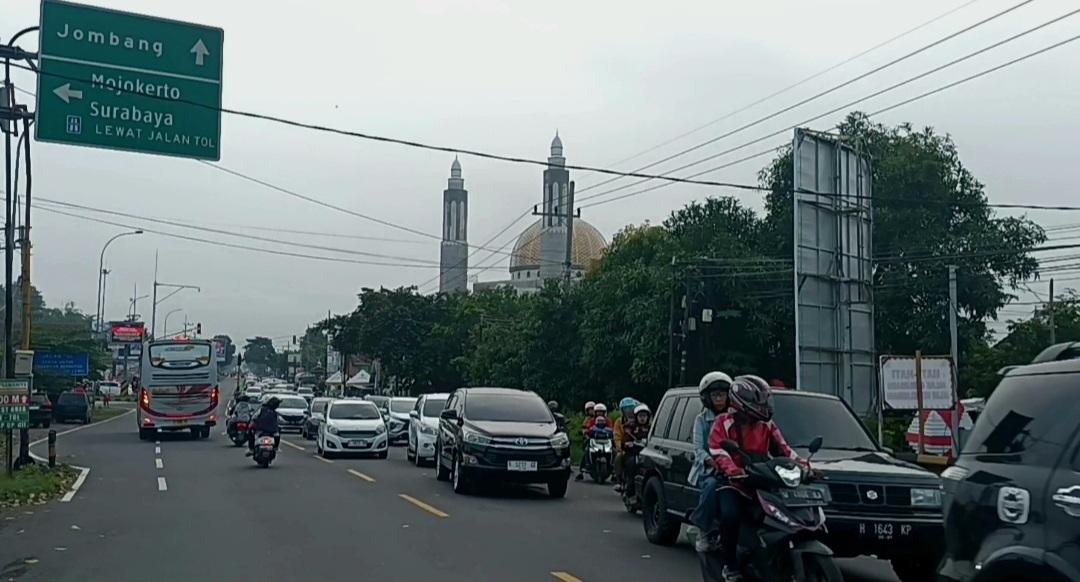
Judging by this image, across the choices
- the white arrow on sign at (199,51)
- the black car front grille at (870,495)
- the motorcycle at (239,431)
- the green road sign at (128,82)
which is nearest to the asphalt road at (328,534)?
the black car front grille at (870,495)

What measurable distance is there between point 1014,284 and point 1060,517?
125ft

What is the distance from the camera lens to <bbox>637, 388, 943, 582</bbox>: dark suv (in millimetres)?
9812

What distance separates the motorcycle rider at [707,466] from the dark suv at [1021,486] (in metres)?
2.03

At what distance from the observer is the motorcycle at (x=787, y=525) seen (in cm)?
732

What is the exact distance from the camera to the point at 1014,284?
40.7 metres

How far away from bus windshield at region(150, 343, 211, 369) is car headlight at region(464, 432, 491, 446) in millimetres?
22404

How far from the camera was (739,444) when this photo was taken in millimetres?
8156

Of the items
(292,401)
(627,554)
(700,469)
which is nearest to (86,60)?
(627,554)

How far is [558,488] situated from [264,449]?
27.9ft

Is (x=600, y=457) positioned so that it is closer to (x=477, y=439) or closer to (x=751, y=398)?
(x=477, y=439)

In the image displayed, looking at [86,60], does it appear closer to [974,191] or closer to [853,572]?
[853,572]

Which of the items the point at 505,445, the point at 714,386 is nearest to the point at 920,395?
Answer: the point at 505,445

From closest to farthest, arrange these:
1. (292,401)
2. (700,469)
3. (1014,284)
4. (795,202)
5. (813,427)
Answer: (700,469), (813,427), (795,202), (1014,284), (292,401)

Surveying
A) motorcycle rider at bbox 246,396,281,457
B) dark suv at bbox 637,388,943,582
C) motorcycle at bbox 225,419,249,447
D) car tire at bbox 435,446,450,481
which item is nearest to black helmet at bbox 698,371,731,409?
dark suv at bbox 637,388,943,582
